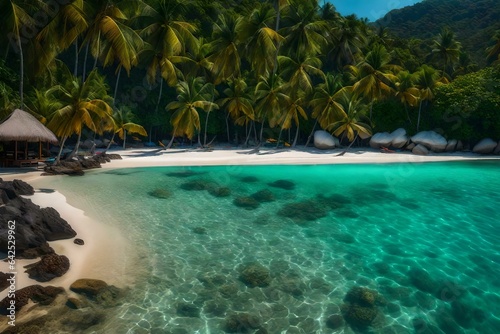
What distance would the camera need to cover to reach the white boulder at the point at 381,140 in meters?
34.7

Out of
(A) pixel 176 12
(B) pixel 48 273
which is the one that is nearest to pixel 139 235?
(B) pixel 48 273

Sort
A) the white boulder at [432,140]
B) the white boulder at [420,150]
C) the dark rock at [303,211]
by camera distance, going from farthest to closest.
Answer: the white boulder at [432,140] → the white boulder at [420,150] → the dark rock at [303,211]

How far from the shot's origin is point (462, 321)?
22.1 ft

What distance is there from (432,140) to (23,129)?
3540cm

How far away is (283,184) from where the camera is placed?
18.9 meters

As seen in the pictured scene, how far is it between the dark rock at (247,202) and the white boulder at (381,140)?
24.5 m

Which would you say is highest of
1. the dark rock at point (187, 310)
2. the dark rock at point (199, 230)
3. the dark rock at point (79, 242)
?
the dark rock at point (79, 242)

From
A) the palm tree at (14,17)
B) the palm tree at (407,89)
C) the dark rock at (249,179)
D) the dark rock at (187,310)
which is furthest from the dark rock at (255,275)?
the palm tree at (407,89)

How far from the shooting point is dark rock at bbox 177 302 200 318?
6655mm

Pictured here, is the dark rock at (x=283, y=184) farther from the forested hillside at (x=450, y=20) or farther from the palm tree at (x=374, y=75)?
the forested hillside at (x=450, y=20)

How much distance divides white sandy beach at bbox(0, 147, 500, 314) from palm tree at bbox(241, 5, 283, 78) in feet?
27.7

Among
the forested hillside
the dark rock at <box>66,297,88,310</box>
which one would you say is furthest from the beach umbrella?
the forested hillside

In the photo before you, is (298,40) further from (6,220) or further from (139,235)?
(6,220)

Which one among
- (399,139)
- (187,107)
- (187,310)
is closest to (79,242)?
(187,310)
